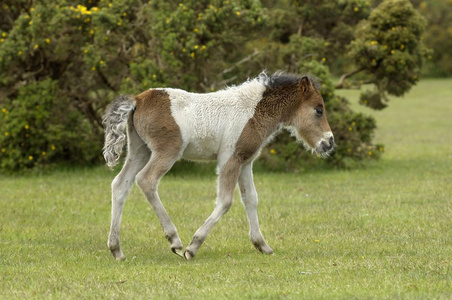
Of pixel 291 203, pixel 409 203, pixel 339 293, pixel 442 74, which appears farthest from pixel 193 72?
pixel 442 74

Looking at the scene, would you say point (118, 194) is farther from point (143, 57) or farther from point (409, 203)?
point (143, 57)

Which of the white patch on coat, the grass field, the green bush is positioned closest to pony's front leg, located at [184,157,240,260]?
the white patch on coat

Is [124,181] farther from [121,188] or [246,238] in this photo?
[246,238]

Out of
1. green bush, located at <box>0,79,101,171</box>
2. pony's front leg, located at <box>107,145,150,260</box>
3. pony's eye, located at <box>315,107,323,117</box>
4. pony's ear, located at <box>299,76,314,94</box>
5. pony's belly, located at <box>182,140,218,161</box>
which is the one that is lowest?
green bush, located at <box>0,79,101,171</box>

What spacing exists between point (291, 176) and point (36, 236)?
6996 mm

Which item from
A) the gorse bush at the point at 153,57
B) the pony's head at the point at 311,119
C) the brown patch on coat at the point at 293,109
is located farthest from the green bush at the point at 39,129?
the pony's head at the point at 311,119

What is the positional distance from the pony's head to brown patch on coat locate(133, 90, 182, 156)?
1.53m

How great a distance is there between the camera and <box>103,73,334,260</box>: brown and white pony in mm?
8297

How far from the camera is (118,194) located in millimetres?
8445

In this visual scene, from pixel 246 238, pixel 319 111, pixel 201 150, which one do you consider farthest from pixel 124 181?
pixel 319 111

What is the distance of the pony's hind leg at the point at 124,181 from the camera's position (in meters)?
8.38

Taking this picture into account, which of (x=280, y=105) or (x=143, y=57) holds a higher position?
(x=280, y=105)

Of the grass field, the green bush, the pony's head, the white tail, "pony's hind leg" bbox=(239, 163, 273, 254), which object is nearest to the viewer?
the grass field

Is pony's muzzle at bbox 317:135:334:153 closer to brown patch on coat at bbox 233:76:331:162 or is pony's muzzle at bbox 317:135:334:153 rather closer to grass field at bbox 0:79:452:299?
brown patch on coat at bbox 233:76:331:162
